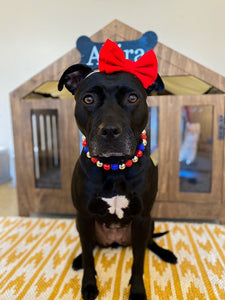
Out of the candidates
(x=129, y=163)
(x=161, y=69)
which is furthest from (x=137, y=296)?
(x=161, y=69)

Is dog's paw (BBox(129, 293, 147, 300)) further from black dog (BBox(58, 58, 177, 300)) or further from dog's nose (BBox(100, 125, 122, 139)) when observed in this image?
dog's nose (BBox(100, 125, 122, 139))

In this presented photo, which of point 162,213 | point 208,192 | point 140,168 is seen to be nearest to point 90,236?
point 140,168

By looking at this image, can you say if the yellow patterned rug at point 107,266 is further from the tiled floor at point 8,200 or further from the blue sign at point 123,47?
the blue sign at point 123,47

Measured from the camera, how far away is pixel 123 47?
1.28 metres

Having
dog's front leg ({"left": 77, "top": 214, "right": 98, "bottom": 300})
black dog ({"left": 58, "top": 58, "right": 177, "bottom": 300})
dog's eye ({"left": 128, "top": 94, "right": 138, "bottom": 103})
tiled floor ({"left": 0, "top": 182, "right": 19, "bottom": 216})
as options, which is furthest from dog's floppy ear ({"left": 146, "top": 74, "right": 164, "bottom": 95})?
tiled floor ({"left": 0, "top": 182, "right": 19, "bottom": 216})

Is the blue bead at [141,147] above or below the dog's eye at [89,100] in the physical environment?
below

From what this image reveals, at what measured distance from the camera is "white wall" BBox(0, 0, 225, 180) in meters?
1.91

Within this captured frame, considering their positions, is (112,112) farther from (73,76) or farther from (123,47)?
(123,47)

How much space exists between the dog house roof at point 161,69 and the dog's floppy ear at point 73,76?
49 centimetres

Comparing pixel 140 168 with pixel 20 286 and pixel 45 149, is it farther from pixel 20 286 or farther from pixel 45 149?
pixel 45 149

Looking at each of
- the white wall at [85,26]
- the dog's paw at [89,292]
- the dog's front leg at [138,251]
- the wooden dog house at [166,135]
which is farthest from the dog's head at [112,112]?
the white wall at [85,26]

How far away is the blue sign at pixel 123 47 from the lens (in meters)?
1.25

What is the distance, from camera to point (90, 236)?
33.4 inches

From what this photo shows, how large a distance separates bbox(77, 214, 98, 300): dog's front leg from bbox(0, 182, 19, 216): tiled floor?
0.93 metres
